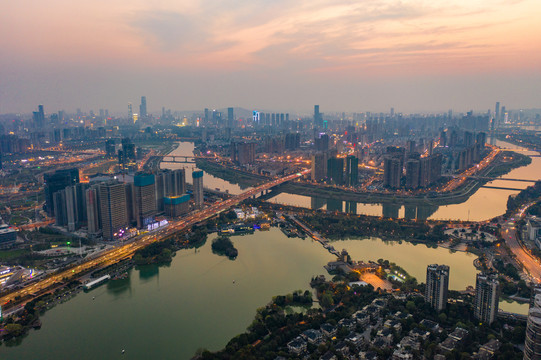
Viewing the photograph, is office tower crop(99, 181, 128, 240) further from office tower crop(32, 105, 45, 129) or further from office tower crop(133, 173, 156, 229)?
office tower crop(32, 105, 45, 129)

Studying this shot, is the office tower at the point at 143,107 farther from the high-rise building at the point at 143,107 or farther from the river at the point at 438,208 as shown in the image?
the river at the point at 438,208

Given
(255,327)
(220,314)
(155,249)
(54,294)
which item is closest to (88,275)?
(54,294)

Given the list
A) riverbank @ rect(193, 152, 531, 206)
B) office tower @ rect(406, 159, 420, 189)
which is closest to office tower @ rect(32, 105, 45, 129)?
riverbank @ rect(193, 152, 531, 206)

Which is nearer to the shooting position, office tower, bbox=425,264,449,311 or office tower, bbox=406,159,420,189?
office tower, bbox=425,264,449,311

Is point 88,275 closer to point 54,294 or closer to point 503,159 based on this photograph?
point 54,294

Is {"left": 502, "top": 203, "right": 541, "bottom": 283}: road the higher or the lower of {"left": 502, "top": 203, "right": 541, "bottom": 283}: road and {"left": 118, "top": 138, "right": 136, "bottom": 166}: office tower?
the lower

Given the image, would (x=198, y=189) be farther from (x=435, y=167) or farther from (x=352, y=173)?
(x=435, y=167)

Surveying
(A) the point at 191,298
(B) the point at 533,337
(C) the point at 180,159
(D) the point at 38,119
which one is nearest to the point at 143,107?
(D) the point at 38,119
